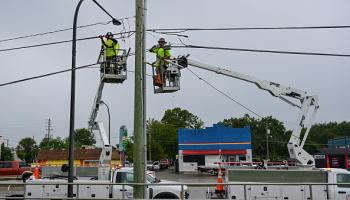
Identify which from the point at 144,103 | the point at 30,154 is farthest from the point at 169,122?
the point at 144,103

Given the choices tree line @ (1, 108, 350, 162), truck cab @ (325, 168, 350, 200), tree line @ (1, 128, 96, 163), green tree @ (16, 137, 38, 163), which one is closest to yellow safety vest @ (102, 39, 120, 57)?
truck cab @ (325, 168, 350, 200)

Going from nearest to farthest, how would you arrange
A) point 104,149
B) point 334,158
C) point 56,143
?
point 104,149 < point 334,158 < point 56,143

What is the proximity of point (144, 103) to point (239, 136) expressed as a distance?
45788 mm

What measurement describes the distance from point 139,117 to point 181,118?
91.3 metres

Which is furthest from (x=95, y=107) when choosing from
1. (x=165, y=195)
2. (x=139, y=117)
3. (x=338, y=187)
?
(x=338, y=187)

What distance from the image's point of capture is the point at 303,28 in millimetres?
13633

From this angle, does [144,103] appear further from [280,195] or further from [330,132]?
[330,132]

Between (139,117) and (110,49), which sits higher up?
(110,49)

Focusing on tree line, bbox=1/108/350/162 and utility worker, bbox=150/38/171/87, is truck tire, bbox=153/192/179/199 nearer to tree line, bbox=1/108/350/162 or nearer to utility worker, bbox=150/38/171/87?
utility worker, bbox=150/38/171/87

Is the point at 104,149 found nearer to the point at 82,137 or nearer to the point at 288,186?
the point at 288,186

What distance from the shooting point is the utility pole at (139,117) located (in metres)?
10.2

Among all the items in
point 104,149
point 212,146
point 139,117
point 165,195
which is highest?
point 139,117

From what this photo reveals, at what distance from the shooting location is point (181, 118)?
333ft

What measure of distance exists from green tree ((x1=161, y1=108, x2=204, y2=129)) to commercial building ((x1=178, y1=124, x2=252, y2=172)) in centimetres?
4262
